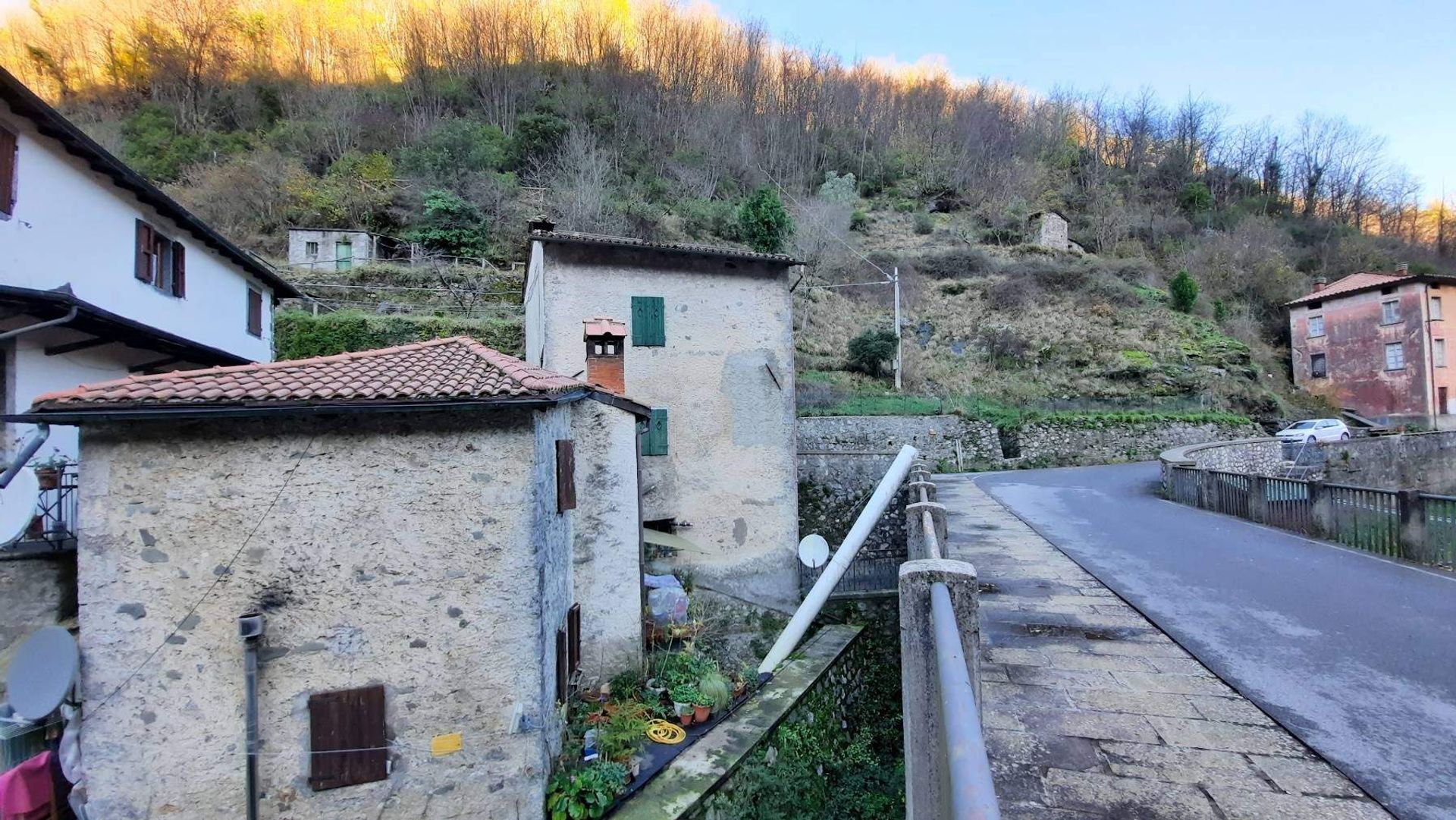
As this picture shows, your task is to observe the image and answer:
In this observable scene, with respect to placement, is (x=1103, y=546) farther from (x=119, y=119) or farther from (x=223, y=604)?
(x=119, y=119)

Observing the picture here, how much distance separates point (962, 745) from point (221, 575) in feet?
21.5

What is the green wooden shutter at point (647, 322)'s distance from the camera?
12.0 metres

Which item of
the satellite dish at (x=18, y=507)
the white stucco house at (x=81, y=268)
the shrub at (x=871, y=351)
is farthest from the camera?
the shrub at (x=871, y=351)

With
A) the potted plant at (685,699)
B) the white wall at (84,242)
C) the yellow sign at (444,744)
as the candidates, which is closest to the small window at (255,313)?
the white wall at (84,242)

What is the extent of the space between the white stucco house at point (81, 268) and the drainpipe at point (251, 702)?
499 centimetres

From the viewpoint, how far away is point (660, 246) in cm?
1190

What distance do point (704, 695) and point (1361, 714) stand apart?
6328 millimetres

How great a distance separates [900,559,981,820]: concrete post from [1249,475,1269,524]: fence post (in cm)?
1279

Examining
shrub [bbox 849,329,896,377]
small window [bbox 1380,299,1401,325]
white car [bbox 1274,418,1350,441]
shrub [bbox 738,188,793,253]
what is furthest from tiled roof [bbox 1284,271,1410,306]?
shrub [bbox 738,188,793,253]

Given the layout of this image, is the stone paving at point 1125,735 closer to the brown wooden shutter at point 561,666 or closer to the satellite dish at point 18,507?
the brown wooden shutter at point 561,666

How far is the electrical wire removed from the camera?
17.1 feet

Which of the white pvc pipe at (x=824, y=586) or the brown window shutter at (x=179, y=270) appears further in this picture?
the brown window shutter at (x=179, y=270)

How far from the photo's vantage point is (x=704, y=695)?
793 centimetres

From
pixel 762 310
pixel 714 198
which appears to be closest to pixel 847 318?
pixel 714 198
